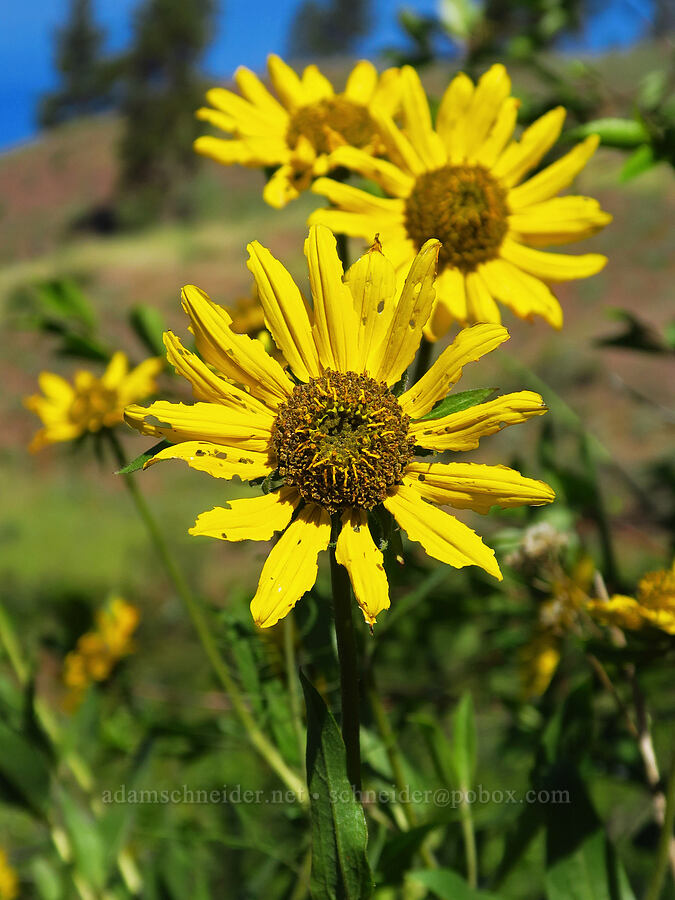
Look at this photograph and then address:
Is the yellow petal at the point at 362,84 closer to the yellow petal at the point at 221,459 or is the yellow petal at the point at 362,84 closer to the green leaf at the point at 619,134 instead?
the green leaf at the point at 619,134

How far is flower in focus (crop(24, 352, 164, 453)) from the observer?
1499 millimetres

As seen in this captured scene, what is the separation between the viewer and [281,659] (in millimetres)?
1142

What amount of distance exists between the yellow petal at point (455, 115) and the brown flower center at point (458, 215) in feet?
0.17

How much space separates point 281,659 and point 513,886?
161 cm

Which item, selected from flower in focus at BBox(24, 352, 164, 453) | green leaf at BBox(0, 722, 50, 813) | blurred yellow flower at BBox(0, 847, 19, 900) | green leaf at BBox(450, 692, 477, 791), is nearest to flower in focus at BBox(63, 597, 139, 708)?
blurred yellow flower at BBox(0, 847, 19, 900)

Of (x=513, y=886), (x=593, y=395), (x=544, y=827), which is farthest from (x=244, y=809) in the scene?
(x=593, y=395)

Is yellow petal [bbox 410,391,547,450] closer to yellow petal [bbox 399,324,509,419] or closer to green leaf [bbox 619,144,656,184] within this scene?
yellow petal [bbox 399,324,509,419]

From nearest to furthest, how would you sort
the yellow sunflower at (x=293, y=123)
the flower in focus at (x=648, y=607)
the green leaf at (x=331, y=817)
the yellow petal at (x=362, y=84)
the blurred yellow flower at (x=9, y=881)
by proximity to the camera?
the green leaf at (x=331, y=817) < the flower in focus at (x=648, y=607) < the yellow sunflower at (x=293, y=123) < the yellow petal at (x=362, y=84) < the blurred yellow flower at (x=9, y=881)

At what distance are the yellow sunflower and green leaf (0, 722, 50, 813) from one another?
89 centimetres

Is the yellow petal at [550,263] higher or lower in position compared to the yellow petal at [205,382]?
higher

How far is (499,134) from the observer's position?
1119 mm

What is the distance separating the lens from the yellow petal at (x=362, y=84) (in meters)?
1.29

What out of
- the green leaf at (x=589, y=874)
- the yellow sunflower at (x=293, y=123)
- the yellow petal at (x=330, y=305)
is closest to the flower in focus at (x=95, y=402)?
the yellow sunflower at (x=293, y=123)

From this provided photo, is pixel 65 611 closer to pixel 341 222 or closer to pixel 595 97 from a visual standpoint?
pixel 341 222
